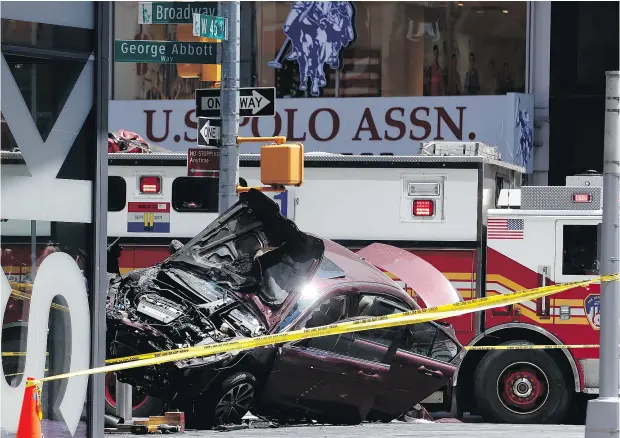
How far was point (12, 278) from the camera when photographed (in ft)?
28.8

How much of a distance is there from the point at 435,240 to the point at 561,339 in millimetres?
1731

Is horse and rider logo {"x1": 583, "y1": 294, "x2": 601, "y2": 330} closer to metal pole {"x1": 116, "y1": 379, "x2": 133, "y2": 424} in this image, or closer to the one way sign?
the one way sign

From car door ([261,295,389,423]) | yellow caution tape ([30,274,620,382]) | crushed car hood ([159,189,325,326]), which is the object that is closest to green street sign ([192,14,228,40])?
crushed car hood ([159,189,325,326])

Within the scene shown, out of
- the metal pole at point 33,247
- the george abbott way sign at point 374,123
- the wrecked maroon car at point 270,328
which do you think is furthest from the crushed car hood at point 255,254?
the george abbott way sign at point 374,123

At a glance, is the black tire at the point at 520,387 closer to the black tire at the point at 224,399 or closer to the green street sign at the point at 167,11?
the black tire at the point at 224,399

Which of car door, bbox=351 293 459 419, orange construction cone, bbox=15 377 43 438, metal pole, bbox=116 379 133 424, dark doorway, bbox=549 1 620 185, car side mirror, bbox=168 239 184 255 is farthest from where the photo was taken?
dark doorway, bbox=549 1 620 185

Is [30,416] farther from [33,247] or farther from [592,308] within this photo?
[592,308]

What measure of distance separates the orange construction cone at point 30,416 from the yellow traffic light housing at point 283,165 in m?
5.85

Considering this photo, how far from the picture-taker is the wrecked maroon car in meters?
12.9

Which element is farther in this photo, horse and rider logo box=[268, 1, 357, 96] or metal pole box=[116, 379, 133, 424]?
horse and rider logo box=[268, 1, 357, 96]

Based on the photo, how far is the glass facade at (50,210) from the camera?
28.6ft

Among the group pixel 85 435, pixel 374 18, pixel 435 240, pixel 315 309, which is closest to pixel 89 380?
pixel 85 435

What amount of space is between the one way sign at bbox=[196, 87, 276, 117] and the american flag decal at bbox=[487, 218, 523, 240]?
2.70 m

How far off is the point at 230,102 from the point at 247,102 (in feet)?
0.88
